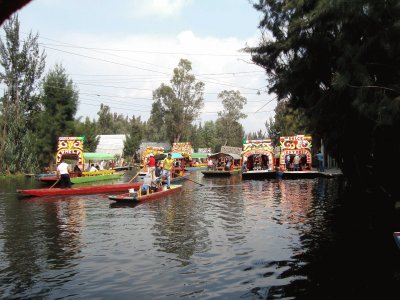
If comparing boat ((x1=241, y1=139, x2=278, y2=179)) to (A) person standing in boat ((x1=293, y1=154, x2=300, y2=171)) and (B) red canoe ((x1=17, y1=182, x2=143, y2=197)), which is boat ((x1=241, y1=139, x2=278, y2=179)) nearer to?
(A) person standing in boat ((x1=293, y1=154, x2=300, y2=171))

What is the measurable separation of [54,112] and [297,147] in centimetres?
2855

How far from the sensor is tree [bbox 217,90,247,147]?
9494 centimetres

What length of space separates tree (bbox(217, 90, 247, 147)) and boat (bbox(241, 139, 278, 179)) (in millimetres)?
46911

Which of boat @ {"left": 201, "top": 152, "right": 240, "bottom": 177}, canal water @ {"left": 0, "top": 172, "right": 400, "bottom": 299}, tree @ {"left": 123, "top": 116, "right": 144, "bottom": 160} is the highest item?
tree @ {"left": 123, "top": 116, "right": 144, "bottom": 160}

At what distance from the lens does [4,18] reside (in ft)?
6.64

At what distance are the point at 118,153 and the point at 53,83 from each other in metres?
23.6

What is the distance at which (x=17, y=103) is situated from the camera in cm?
4878

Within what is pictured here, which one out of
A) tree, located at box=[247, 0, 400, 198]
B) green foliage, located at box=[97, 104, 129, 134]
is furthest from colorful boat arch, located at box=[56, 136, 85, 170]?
green foliage, located at box=[97, 104, 129, 134]

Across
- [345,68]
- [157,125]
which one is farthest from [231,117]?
[345,68]

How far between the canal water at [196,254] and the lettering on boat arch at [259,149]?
25090 millimetres

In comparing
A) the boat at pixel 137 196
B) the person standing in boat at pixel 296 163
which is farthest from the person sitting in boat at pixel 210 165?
the boat at pixel 137 196

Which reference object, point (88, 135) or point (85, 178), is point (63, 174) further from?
point (88, 135)

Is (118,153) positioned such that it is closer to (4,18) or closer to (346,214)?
(346,214)

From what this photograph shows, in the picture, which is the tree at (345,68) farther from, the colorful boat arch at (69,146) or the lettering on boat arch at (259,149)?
the colorful boat arch at (69,146)
